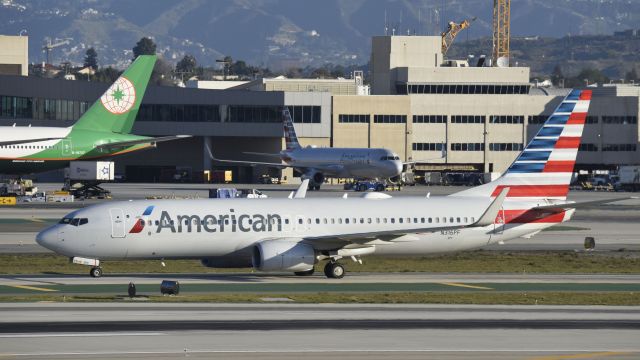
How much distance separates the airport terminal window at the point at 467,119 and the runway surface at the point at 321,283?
4649 inches

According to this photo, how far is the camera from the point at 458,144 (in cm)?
17062

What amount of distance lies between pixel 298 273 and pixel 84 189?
194 ft

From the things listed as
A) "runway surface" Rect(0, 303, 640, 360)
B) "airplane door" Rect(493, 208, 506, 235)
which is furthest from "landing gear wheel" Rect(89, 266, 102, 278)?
"airplane door" Rect(493, 208, 506, 235)

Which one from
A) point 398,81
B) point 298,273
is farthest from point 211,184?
point 298,273

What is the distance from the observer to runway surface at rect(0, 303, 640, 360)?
105 feet

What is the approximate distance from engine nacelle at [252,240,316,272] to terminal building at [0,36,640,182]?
348ft

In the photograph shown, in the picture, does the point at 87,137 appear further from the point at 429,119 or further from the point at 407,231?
the point at 429,119

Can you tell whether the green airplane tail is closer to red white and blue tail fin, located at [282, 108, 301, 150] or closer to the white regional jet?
red white and blue tail fin, located at [282, 108, 301, 150]

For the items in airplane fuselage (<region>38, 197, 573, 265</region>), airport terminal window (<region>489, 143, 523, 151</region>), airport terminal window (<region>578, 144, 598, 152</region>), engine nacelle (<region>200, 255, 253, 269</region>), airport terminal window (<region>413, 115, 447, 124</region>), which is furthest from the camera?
airport terminal window (<region>578, 144, 598, 152</region>)

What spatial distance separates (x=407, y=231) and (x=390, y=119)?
11733cm

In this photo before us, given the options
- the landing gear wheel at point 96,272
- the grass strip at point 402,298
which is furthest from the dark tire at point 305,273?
the landing gear wheel at point 96,272

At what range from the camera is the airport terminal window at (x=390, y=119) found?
546 ft

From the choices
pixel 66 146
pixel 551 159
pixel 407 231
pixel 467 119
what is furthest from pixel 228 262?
pixel 467 119

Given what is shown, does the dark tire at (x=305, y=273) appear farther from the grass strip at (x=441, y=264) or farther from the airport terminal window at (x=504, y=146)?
the airport terminal window at (x=504, y=146)
